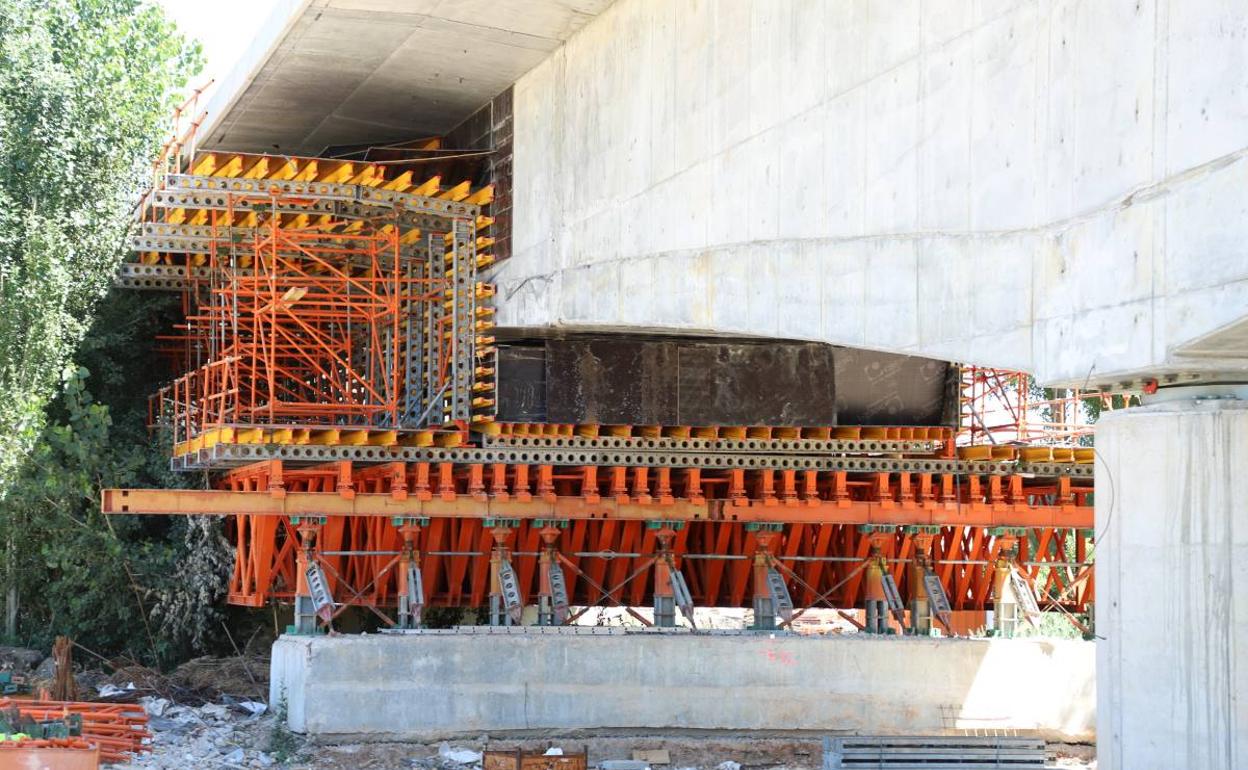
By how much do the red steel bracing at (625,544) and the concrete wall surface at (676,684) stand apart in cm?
175

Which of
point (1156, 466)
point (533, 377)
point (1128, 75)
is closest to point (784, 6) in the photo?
point (1128, 75)

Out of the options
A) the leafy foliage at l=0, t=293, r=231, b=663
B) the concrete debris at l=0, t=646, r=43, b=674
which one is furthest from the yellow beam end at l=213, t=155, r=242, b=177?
the concrete debris at l=0, t=646, r=43, b=674

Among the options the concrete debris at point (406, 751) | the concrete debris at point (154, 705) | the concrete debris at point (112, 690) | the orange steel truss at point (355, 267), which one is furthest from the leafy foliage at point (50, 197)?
the concrete debris at point (406, 751)

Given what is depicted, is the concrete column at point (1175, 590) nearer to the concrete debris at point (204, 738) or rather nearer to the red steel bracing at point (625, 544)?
the concrete debris at point (204, 738)

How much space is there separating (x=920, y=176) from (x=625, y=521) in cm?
1067

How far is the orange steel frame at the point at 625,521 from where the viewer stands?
1936 cm

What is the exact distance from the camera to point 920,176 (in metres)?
11.3

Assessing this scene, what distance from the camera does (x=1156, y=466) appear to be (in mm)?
8859

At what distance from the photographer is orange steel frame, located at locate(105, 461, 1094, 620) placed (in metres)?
19.4

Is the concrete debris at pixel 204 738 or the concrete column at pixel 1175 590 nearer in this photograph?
the concrete column at pixel 1175 590

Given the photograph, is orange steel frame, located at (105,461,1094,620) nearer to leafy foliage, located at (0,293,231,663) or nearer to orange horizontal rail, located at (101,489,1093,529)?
orange horizontal rail, located at (101,489,1093,529)

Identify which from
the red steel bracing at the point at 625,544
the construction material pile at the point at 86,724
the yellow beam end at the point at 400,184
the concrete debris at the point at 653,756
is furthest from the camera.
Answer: the red steel bracing at the point at 625,544

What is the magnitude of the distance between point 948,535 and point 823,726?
5.79 meters

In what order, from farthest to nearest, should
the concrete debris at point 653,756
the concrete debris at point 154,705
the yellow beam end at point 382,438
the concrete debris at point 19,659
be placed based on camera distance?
the concrete debris at point 19,659 → the concrete debris at point 154,705 → the yellow beam end at point 382,438 → the concrete debris at point 653,756
